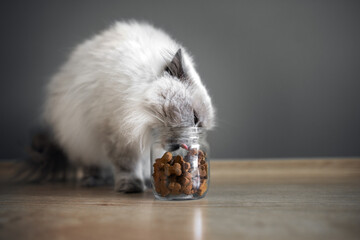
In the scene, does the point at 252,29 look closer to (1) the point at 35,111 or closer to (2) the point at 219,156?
(2) the point at 219,156

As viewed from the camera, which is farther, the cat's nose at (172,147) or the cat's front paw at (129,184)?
the cat's front paw at (129,184)

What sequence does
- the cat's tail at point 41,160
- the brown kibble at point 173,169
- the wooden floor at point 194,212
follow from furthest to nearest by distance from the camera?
the cat's tail at point 41,160, the brown kibble at point 173,169, the wooden floor at point 194,212

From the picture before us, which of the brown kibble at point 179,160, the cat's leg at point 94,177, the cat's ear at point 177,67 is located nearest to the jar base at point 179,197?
the brown kibble at point 179,160

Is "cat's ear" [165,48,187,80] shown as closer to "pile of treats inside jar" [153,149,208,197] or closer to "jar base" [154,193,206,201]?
"pile of treats inside jar" [153,149,208,197]

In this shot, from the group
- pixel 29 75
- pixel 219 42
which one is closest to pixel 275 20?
pixel 219 42

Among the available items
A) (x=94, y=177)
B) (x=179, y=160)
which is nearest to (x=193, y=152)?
(x=179, y=160)

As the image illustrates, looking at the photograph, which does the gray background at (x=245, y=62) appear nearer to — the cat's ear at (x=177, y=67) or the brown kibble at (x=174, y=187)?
the cat's ear at (x=177, y=67)

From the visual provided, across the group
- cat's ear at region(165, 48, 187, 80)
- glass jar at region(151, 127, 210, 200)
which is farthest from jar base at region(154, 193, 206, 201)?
cat's ear at region(165, 48, 187, 80)
